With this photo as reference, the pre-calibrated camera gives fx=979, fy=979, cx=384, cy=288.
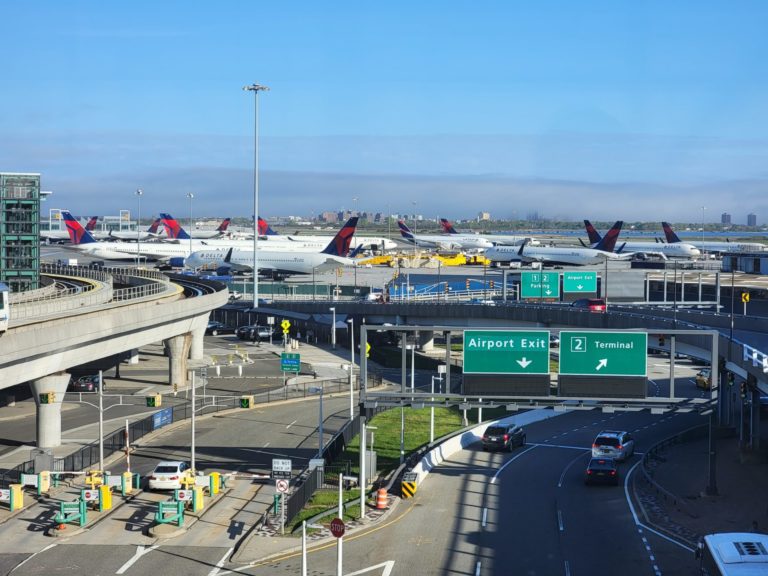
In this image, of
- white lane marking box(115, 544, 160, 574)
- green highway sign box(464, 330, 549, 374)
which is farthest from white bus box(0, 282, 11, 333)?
green highway sign box(464, 330, 549, 374)

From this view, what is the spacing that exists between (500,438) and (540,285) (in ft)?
126

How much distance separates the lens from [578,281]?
287 feet

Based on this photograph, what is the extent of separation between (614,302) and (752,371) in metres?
50.6

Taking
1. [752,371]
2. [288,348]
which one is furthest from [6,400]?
[752,371]

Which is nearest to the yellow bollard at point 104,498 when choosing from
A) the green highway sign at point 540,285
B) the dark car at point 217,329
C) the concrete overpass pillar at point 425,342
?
the green highway sign at point 540,285

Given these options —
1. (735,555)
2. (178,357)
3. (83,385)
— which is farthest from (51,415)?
(735,555)

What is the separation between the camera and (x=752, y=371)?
40656 mm

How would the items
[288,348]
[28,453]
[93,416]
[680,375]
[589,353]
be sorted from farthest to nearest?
[288,348], [680,375], [93,416], [28,453], [589,353]

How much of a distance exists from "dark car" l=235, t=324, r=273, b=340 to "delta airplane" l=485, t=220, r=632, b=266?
89500 mm

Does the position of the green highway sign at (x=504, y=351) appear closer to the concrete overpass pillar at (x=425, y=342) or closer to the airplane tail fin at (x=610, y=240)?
the concrete overpass pillar at (x=425, y=342)

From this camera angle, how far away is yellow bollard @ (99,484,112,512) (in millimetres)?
36812

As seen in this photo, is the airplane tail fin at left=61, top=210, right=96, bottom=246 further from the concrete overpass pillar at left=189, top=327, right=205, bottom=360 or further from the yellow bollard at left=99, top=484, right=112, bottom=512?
the yellow bollard at left=99, top=484, right=112, bottom=512

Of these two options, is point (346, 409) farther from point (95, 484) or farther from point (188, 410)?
point (95, 484)

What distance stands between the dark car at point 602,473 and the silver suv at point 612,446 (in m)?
4.14
